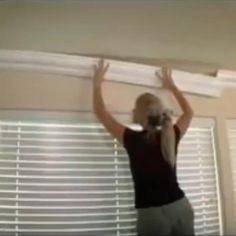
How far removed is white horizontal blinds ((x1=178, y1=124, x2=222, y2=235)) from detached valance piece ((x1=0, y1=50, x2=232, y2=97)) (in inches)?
10.1

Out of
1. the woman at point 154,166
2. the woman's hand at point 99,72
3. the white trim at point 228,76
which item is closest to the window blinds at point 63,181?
the woman at point 154,166

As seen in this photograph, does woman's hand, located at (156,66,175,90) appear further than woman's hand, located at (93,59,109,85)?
Yes

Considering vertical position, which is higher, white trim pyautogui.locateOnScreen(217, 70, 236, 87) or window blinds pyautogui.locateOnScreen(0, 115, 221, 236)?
white trim pyautogui.locateOnScreen(217, 70, 236, 87)

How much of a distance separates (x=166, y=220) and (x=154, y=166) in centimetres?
28

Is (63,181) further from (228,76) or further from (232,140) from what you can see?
(228,76)

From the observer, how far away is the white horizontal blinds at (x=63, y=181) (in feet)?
7.59

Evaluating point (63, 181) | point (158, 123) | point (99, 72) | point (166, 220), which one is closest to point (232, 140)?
point (158, 123)

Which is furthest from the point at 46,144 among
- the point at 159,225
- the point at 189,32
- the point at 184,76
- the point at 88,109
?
the point at 189,32

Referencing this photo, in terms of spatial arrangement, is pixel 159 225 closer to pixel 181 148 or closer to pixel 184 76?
pixel 181 148

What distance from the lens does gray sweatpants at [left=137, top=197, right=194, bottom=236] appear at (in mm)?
2240

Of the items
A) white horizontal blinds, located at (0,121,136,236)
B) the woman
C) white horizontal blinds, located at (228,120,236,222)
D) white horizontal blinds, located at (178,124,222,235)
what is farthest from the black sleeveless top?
white horizontal blinds, located at (228,120,236,222)

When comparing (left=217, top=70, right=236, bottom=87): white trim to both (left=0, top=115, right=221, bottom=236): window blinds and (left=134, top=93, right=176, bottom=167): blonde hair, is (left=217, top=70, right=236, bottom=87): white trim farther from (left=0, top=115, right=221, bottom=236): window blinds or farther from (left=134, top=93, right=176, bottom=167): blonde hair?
(left=0, top=115, right=221, bottom=236): window blinds

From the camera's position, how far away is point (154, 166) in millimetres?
2309

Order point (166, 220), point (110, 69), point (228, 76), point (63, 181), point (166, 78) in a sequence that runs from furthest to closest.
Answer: point (228, 76), point (166, 78), point (110, 69), point (63, 181), point (166, 220)
